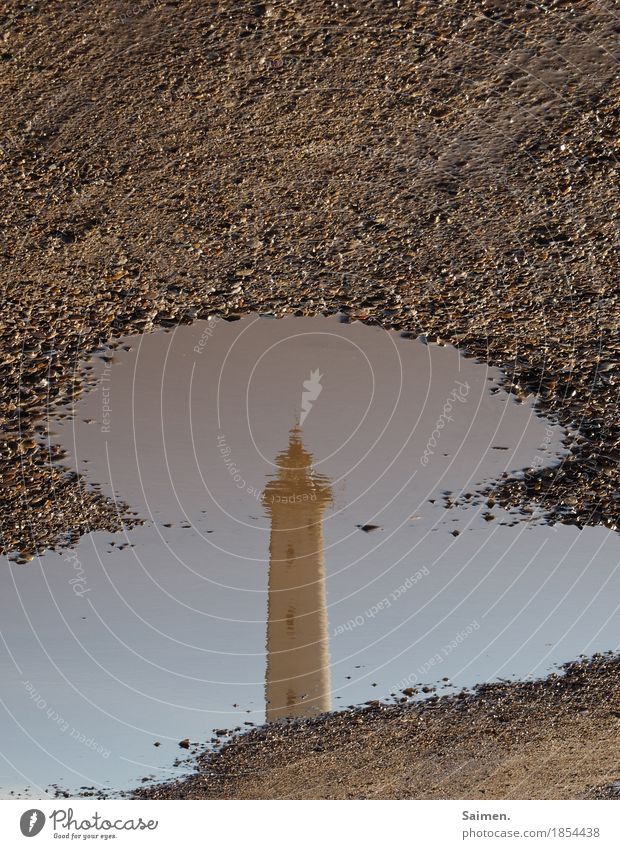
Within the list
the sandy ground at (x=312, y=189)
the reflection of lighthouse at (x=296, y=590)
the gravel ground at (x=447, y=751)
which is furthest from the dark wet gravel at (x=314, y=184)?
the gravel ground at (x=447, y=751)

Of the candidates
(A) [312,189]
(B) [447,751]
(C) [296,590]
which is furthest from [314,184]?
(B) [447,751]

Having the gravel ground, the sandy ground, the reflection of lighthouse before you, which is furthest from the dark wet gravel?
the gravel ground

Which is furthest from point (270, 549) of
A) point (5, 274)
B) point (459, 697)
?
→ point (5, 274)

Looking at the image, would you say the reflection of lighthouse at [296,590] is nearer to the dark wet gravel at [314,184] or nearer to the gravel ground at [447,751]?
the gravel ground at [447,751]

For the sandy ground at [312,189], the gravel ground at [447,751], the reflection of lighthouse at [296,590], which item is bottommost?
the gravel ground at [447,751]

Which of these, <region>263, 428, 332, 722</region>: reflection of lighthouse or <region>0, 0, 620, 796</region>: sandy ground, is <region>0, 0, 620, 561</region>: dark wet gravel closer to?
<region>0, 0, 620, 796</region>: sandy ground

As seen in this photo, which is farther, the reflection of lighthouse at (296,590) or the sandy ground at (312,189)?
the reflection of lighthouse at (296,590)

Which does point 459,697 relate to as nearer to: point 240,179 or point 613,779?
point 613,779
